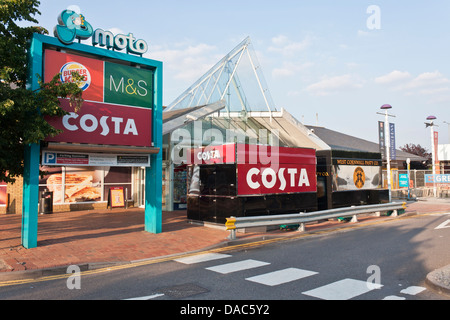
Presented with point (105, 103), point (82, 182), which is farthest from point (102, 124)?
point (82, 182)

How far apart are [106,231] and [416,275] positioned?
→ 943 centimetres

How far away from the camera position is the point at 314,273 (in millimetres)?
7098

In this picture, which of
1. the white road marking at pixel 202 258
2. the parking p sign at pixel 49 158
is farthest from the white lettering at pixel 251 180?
the parking p sign at pixel 49 158

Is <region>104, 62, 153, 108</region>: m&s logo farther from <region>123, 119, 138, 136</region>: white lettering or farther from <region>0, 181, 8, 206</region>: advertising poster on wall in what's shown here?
<region>0, 181, 8, 206</region>: advertising poster on wall

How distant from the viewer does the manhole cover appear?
5.83 m

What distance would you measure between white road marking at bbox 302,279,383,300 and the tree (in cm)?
728

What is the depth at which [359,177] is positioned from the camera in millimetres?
17250

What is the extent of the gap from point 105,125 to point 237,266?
611 cm

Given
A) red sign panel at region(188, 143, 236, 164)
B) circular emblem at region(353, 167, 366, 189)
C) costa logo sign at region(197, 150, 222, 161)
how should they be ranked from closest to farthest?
1. red sign panel at region(188, 143, 236, 164)
2. costa logo sign at region(197, 150, 222, 161)
3. circular emblem at region(353, 167, 366, 189)

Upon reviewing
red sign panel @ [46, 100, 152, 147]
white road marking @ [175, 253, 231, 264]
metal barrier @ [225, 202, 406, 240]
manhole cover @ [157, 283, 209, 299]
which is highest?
red sign panel @ [46, 100, 152, 147]

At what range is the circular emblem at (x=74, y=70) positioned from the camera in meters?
10.3

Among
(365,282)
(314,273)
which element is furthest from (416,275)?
(314,273)

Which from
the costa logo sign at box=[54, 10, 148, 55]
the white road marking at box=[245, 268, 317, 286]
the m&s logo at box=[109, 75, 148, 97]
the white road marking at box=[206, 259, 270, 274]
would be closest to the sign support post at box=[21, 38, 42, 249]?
the costa logo sign at box=[54, 10, 148, 55]
